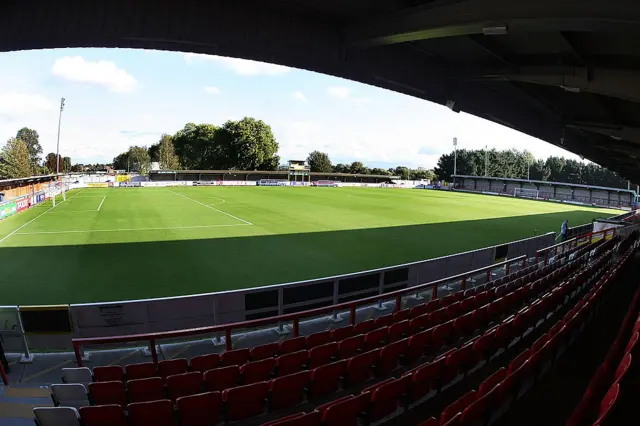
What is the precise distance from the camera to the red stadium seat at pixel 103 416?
4.26m

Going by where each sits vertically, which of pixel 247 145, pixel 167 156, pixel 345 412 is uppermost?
pixel 247 145

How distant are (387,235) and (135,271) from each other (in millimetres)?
15058

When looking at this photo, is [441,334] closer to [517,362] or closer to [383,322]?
[383,322]

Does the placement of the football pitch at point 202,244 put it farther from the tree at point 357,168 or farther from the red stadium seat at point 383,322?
the tree at point 357,168

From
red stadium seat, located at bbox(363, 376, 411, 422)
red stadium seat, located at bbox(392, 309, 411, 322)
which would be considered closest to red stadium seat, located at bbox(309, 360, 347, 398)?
red stadium seat, located at bbox(363, 376, 411, 422)

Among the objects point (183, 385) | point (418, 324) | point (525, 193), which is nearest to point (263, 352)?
point (183, 385)

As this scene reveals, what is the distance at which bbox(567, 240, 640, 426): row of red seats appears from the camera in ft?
12.1

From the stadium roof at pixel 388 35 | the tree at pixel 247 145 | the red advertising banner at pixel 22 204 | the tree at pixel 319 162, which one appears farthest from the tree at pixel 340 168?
the stadium roof at pixel 388 35

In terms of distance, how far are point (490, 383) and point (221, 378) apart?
3661mm

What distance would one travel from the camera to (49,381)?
258 inches

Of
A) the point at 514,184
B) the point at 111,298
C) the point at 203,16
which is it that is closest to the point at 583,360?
the point at 203,16

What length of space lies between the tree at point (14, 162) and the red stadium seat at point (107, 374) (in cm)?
8264

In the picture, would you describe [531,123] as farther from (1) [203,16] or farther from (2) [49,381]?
(2) [49,381]

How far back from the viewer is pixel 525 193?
7150 cm
